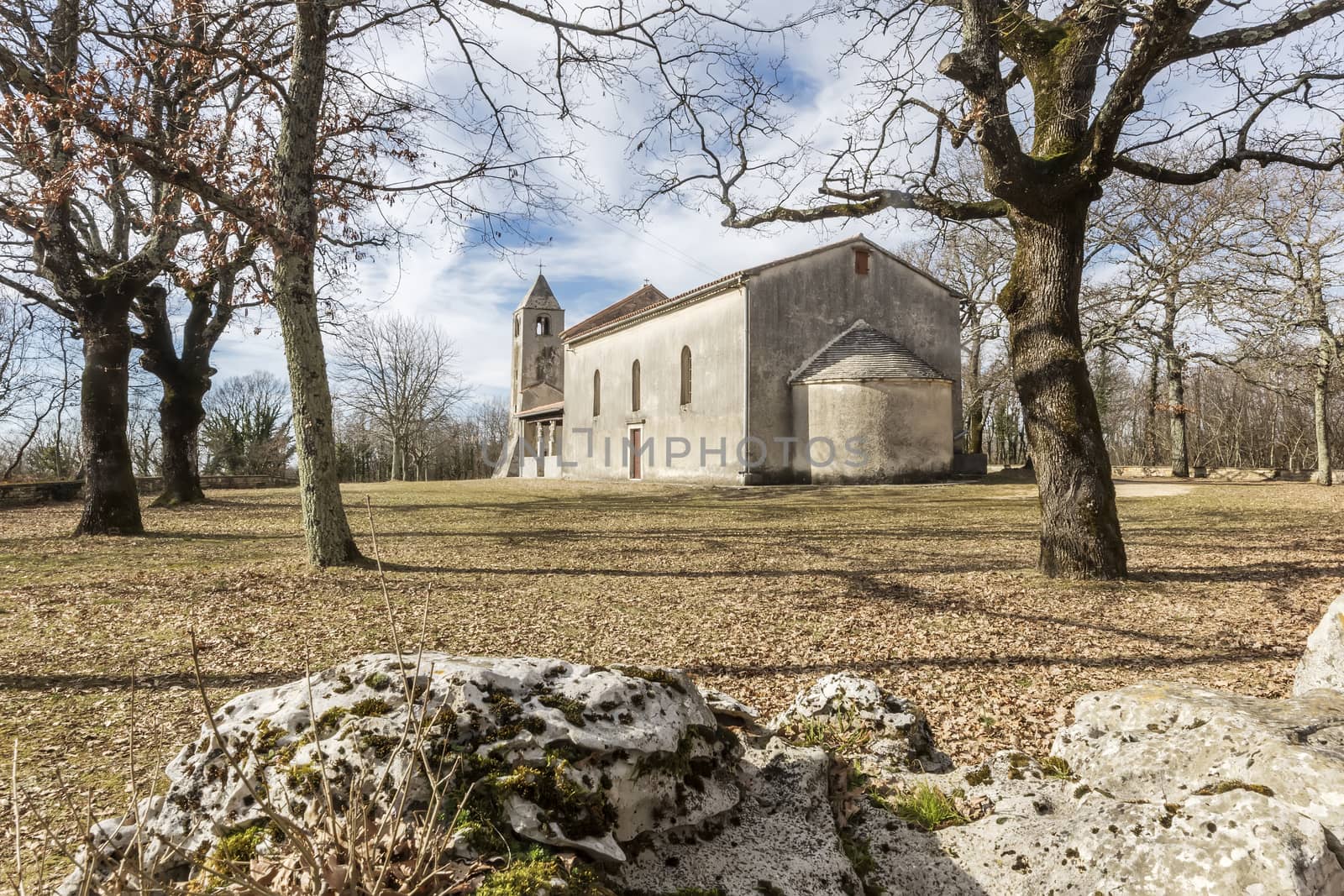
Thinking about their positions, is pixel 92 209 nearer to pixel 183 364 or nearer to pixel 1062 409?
pixel 183 364

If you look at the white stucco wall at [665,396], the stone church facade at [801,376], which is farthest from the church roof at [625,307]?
the stone church facade at [801,376]

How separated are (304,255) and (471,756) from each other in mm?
8078

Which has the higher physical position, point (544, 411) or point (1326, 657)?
point (544, 411)

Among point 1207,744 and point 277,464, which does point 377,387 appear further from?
point 1207,744

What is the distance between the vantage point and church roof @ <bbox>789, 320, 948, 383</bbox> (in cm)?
2445

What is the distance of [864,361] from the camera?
24875 mm

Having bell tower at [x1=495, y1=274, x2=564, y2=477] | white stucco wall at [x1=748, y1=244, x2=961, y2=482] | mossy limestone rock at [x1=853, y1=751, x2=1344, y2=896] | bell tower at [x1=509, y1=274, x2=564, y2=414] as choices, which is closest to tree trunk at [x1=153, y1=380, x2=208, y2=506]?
white stucco wall at [x1=748, y1=244, x2=961, y2=482]

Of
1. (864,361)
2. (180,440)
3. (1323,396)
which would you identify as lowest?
(180,440)

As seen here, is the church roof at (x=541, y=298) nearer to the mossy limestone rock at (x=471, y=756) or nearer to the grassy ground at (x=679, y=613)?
the grassy ground at (x=679, y=613)

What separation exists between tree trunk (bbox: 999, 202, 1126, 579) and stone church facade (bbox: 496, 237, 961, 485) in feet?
53.3

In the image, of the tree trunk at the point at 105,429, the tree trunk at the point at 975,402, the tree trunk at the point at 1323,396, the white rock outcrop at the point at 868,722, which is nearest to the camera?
the white rock outcrop at the point at 868,722

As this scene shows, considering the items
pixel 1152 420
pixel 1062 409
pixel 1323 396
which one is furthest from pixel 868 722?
pixel 1152 420

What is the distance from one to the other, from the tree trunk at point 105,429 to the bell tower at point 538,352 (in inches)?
1345

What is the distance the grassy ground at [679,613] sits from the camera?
4.79m
